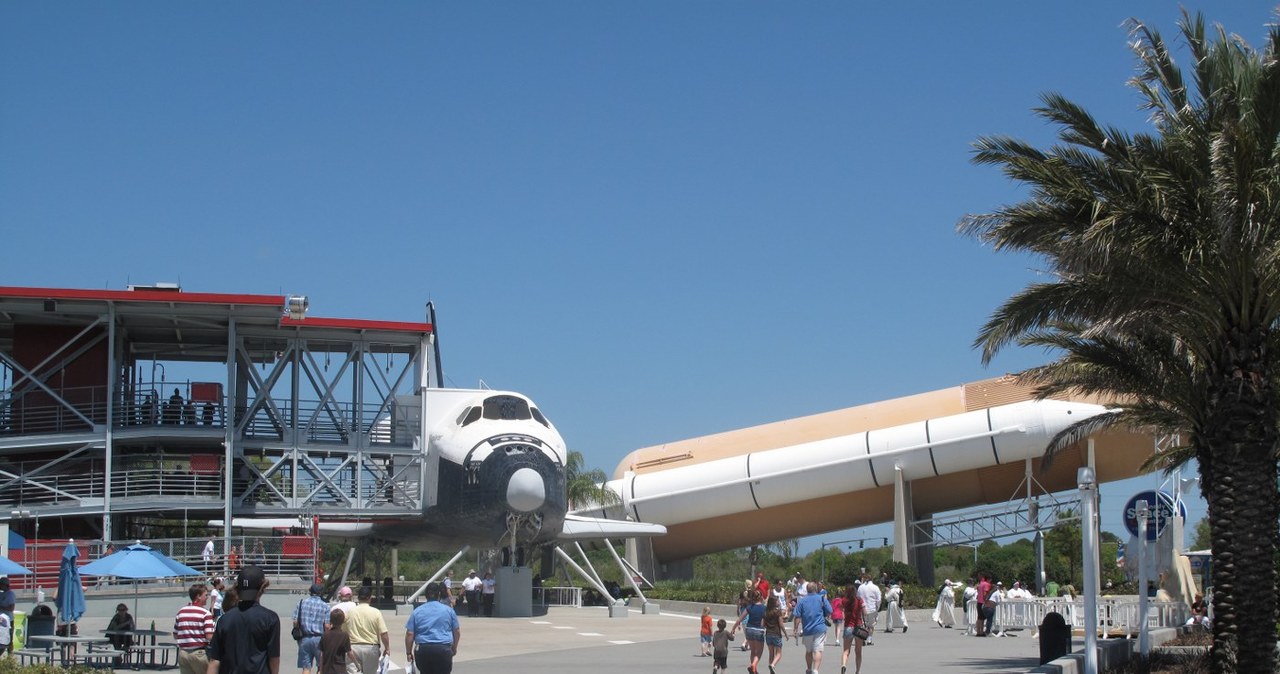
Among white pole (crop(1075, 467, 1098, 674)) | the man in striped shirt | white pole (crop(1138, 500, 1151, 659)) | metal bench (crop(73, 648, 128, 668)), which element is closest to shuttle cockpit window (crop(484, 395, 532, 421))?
metal bench (crop(73, 648, 128, 668))

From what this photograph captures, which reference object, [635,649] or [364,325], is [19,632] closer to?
[635,649]

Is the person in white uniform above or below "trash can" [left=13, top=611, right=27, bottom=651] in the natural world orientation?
below

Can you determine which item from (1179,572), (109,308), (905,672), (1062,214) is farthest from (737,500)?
(1062,214)

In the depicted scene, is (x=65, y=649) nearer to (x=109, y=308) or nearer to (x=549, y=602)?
(x=109, y=308)

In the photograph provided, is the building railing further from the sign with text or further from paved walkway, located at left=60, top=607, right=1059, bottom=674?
the sign with text

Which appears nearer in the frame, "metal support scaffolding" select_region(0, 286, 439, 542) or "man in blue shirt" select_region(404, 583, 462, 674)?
"man in blue shirt" select_region(404, 583, 462, 674)

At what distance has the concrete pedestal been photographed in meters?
26.7

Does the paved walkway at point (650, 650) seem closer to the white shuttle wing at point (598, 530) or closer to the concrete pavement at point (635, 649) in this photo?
the concrete pavement at point (635, 649)

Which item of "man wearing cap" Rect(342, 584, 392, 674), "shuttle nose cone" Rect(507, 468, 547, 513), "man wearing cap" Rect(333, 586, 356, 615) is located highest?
"shuttle nose cone" Rect(507, 468, 547, 513)

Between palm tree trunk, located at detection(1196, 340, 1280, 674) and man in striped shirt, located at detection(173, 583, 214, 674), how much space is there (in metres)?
10.0

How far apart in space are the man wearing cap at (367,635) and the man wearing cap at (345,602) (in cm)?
5

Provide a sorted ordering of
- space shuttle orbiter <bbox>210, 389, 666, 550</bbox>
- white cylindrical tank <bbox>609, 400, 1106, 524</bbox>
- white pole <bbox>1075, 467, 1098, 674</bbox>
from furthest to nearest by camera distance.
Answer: white cylindrical tank <bbox>609, 400, 1106, 524</bbox> < space shuttle orbiter <bbox>210, 389, 666, 550</bbox> < white pole <bbox>1075, 467, 1098, 674</bbox>

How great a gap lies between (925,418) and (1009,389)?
259cm

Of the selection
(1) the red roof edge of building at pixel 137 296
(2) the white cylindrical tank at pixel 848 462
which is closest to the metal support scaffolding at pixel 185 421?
(1) the red roof edge of building at pixel 137 296
